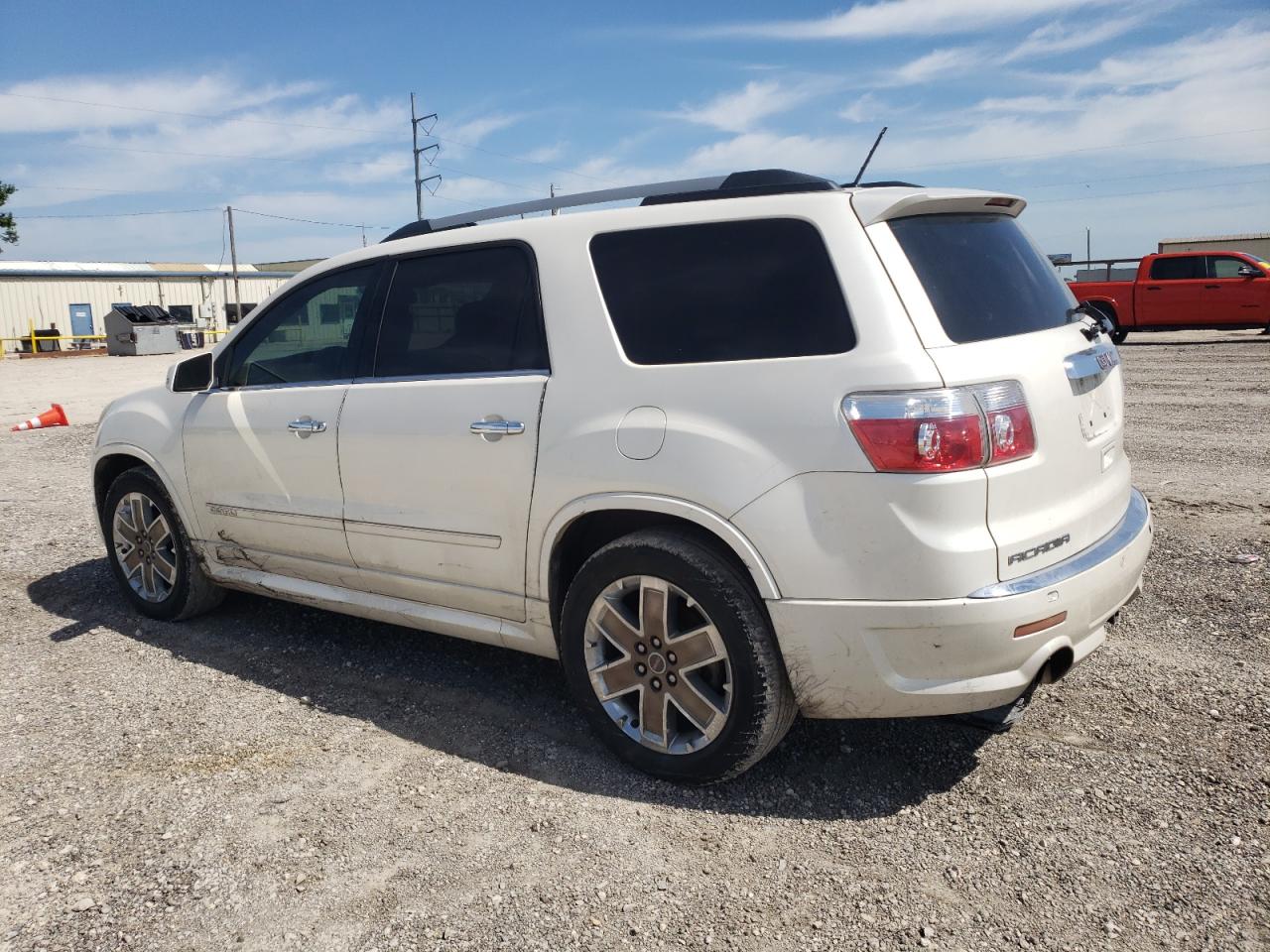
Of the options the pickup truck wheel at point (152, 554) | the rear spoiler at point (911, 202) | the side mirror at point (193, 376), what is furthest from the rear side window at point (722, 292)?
the pickup truck wheel at point (152, 554)

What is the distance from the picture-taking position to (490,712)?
385cm

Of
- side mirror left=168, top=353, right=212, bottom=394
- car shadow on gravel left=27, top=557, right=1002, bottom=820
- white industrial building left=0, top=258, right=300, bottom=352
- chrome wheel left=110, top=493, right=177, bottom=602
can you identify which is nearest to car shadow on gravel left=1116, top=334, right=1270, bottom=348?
car shadow on gravel left=27, top=557, right=1002, bottom=820

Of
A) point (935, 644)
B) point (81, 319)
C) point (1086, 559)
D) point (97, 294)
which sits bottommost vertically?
point (935, 644)

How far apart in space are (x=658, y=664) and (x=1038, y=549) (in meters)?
1.19

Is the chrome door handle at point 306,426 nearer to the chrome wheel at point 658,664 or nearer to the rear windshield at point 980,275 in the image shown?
the chrome wheel at point 658,664

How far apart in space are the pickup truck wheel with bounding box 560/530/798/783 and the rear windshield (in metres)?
1.03

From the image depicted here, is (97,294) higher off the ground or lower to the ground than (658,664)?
higher

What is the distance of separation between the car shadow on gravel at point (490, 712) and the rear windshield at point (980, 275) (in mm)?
1337

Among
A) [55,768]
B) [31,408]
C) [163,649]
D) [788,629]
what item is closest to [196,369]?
[163,649]

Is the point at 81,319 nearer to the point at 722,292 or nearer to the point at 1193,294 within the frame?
the point at 1193,294

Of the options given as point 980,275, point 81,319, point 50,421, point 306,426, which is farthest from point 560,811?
point 81,319

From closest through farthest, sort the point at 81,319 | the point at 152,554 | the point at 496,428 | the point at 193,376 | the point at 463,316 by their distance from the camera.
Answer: the point at 496,428 < the point at 463,316 < the point at 193,376 < the point at 152,554 < the point at 81,319

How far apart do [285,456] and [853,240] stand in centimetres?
254

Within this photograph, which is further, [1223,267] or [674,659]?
[1223,267]
